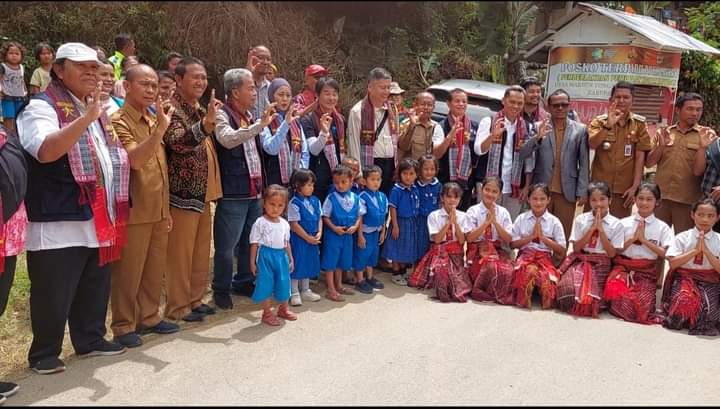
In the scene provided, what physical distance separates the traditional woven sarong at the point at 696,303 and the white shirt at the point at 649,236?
28 cm

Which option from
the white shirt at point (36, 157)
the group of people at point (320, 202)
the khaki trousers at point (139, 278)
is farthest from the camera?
the khaki trousers at point (139, 278)

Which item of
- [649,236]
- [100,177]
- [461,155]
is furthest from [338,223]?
[649,236]

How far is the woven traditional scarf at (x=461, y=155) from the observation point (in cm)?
557

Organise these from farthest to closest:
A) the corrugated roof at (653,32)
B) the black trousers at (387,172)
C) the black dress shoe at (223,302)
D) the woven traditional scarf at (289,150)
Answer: the corrugated roof at (653,32)
the black trousers at (387,172)
the woven traditional scarf at (289,150)
the black dress shoe at (223,302)

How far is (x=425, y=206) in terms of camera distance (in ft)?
17.6

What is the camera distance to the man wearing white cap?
3.14m

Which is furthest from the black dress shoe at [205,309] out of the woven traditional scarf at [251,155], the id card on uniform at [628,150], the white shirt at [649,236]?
the id card on uniform at [628,150]

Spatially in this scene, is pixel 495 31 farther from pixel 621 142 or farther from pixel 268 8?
pixel 621 142

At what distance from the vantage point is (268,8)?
12.2m

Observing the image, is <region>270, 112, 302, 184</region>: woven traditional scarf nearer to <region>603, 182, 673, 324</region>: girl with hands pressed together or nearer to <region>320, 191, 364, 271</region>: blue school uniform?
<region>320, 191, 364, 271</region>: blue school uniform

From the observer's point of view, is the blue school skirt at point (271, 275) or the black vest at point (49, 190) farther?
the blue school skirt at point (271, 275)

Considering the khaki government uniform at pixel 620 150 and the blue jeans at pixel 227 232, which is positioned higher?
the khaki government uniform at pixel 620 150

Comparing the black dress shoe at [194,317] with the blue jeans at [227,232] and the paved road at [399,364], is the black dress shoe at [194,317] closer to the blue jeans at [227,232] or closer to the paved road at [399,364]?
the paved road at [399,364]

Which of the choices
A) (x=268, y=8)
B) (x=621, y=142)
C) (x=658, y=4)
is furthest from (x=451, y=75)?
(x=621, y=142)
